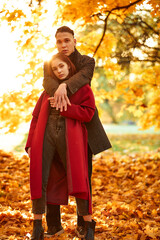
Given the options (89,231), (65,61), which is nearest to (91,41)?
(65,61)

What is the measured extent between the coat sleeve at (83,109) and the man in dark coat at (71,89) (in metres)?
0.06

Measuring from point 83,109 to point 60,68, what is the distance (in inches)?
A: 17.0

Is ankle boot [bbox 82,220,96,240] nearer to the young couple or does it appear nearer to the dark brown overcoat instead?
the young couple

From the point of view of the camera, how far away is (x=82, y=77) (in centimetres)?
250

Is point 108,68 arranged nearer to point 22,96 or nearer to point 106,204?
point 22,96

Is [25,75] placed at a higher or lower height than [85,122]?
higher

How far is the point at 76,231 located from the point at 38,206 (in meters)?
0.56

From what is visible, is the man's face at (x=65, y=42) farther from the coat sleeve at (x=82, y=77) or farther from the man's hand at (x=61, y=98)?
the man's hand at (x=61, y=98)

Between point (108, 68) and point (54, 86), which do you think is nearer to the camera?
point (54, 86)

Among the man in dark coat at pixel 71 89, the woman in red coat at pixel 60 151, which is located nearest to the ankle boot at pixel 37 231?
the woman in red coat at pixel 60 151

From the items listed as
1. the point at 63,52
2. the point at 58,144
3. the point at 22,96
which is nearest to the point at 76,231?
the point at 58,144

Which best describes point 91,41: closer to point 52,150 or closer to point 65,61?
point 65,61

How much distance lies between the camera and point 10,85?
3807mm

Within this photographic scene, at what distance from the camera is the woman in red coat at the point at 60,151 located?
2395mm
